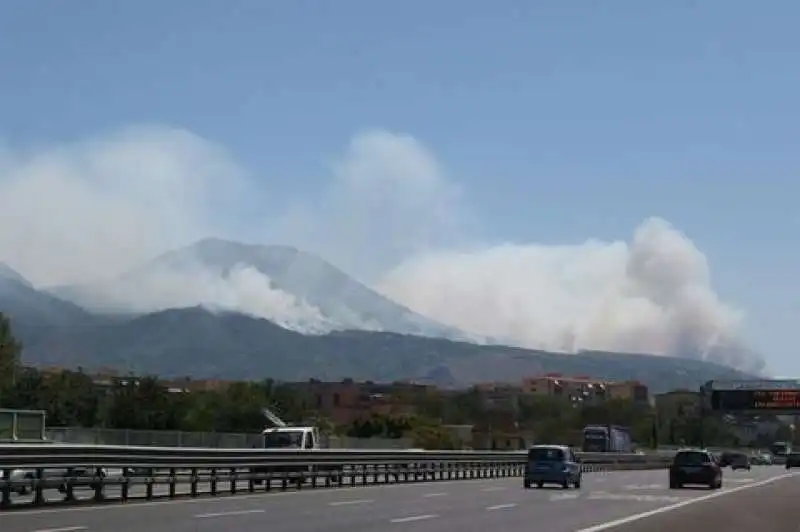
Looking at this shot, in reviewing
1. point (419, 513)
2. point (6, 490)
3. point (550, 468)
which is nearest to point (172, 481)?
point (6, 490)

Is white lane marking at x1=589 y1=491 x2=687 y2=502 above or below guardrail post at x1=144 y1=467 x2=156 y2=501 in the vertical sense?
below

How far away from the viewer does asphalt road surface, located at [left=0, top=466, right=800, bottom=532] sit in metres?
24.0

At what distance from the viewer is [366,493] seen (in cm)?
3941

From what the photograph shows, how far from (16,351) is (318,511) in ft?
314

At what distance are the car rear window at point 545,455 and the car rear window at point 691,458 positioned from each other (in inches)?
201

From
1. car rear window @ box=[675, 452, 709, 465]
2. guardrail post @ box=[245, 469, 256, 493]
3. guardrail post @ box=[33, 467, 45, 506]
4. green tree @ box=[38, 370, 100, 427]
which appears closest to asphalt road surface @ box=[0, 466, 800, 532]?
guardrail post @ box=[33, 467, 45, 506]

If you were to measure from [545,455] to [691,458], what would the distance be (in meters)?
6.27

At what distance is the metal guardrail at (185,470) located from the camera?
2795 cm

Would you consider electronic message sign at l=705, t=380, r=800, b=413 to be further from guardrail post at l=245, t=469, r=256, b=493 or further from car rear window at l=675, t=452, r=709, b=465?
guardrail post at l=245, t=469, r=256, b=493

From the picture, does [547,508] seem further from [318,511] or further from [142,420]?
[142,420]

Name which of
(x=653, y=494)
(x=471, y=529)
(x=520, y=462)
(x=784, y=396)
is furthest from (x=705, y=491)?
(x=784, y=396)

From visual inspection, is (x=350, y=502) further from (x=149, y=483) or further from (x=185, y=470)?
(x=149, y=483)

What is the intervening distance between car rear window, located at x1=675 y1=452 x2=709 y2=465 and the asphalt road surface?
35.6 feet

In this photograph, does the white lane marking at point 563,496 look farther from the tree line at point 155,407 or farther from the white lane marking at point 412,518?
the tree line at point 155,407
